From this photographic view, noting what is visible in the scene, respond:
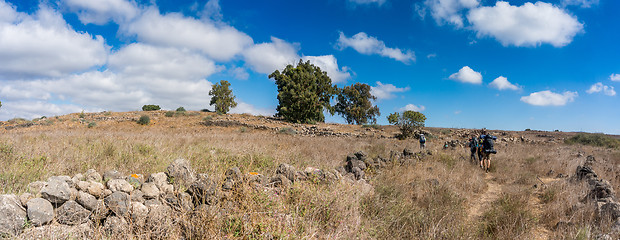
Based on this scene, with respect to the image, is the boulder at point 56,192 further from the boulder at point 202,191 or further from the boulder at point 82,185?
the boulder at point 202,191

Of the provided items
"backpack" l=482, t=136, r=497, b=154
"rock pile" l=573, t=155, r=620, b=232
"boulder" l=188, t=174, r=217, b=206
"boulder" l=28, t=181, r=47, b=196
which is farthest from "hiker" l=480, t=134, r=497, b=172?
"boulder" l=28, t=181, r=47, b=196

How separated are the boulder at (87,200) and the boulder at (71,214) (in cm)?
6

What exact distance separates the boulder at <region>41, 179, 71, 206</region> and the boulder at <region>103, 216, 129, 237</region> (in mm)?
556

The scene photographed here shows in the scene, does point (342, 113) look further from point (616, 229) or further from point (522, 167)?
point (616, 229)

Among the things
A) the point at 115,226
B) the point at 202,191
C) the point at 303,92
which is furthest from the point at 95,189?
the point at 303,92

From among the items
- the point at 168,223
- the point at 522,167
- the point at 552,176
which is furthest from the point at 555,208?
the point at 168,223

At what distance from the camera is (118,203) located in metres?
3.40

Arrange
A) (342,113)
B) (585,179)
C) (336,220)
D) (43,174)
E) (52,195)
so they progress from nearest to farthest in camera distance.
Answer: (52,195) < (336,220) < (43,174) < (585,179) < (342,113)

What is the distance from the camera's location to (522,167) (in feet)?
35.5

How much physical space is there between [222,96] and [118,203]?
1847 inches

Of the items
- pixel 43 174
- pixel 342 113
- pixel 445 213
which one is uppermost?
pixel 342 113

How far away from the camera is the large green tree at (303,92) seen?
34.5 m

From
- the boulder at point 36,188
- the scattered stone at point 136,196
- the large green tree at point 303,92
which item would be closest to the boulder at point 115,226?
the scattered stone at point 136,196

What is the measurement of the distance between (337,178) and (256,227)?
268 cm
